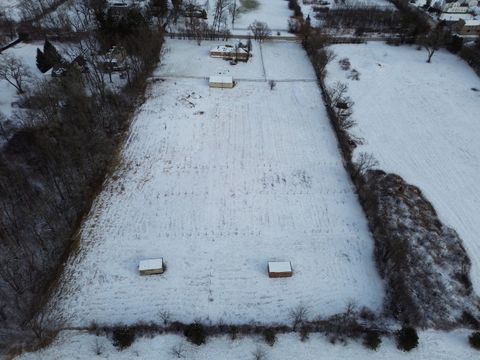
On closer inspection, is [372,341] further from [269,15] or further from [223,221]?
[269,15]

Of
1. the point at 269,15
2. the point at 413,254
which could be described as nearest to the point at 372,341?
the point at 413,254

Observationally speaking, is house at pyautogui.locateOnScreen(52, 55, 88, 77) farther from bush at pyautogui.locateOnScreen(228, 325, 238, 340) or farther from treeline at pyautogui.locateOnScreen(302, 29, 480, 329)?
bush at pyautogui.locateOnScreen(228, 325, 238, 340)

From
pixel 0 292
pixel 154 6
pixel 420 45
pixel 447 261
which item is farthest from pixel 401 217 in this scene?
pixel 154 6

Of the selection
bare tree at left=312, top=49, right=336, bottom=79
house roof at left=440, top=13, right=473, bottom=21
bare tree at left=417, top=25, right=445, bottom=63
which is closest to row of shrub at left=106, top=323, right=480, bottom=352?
bare tree at left=312, top=49, right=336, bottom=79

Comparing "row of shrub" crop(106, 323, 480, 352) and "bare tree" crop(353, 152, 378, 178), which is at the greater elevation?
"bare tree" crop(353, 152, 378, 178)

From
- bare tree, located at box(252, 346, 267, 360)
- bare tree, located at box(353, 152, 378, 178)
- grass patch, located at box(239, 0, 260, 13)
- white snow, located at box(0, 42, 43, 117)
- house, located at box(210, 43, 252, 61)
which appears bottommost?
bare tree, located at box(252, 346, 267, 360)

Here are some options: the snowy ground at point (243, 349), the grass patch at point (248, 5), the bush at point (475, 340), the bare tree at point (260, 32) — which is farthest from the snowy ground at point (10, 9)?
the bush at point (475, 340)
